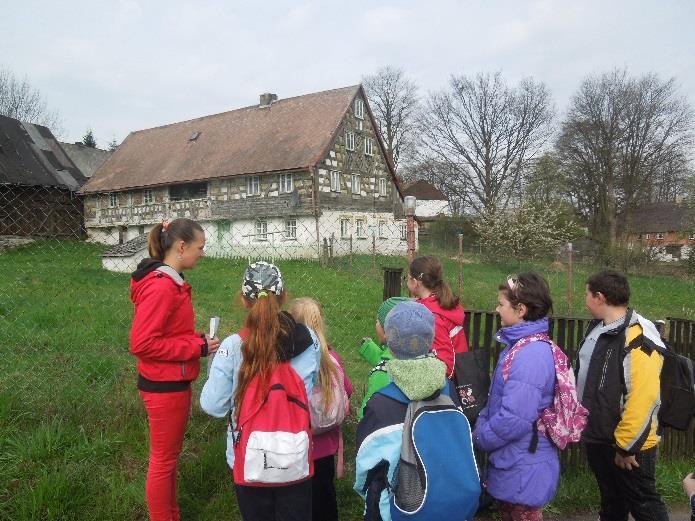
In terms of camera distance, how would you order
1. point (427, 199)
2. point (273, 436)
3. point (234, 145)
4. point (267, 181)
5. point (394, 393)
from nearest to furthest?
point (394, 393) → point (273, 436) → point (267, 181) → point (234, 145) → point (427, 199)

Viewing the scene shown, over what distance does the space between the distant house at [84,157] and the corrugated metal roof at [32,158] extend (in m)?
3.80

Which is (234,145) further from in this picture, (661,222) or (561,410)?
(661,222)

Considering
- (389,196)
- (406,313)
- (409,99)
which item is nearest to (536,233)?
(389,196)

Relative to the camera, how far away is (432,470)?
73.2 inches

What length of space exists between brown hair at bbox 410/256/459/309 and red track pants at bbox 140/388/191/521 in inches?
62.8

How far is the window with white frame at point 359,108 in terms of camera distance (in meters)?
24.2

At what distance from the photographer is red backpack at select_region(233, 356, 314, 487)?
207cm

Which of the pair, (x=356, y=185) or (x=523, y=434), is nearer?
(x=523, y=434)

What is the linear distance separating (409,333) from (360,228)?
22541 mm

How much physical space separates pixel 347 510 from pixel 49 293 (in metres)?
7.88

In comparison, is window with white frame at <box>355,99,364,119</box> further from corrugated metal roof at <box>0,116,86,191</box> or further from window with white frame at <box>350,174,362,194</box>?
corrugated metal roof at <box>0,116,86,191</box>

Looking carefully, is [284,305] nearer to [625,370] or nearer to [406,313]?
[406,313]

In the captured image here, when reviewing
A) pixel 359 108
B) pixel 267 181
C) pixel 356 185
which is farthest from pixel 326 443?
pixel 359 108

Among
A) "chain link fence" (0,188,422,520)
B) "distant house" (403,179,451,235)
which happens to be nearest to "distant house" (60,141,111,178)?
"chain link fence" (0,188,422,520)
